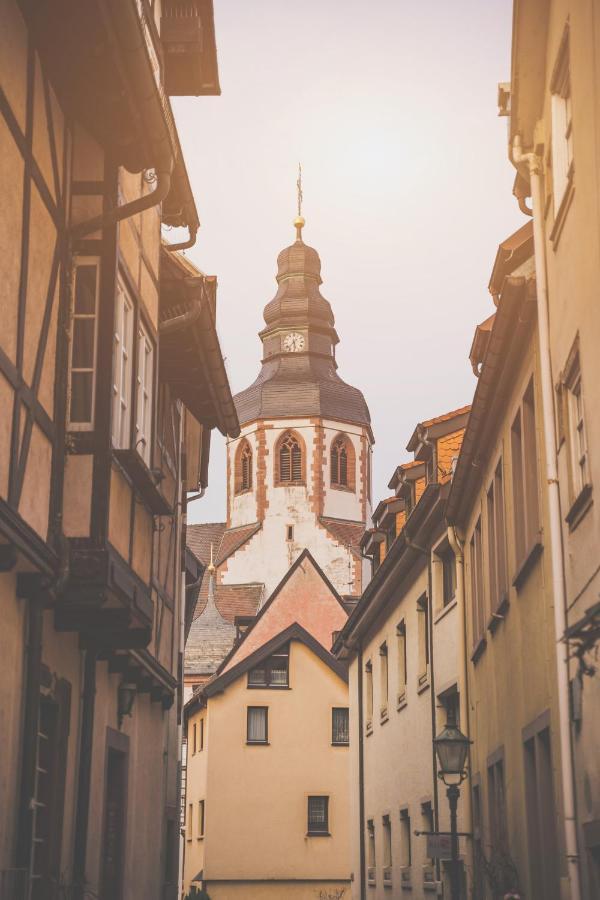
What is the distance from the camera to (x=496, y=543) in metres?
15.5

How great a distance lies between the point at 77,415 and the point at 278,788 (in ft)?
110

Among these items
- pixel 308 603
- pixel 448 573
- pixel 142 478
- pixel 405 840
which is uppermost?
pixel 308 603

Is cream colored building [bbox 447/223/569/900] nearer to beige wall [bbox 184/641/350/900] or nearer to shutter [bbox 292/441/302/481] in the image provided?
beige wall [bbox 184/641/350/900]

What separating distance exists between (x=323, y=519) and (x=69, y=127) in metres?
72.4

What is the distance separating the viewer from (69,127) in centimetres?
1089

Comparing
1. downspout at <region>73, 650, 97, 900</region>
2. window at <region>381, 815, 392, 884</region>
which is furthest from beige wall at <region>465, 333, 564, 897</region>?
window at <region>381, 815, 392, 884</region>

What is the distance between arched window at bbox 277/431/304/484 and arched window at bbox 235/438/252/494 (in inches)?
77.0

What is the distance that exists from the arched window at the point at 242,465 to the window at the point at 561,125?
74.0 meters

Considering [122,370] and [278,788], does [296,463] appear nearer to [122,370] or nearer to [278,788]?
[278,788]

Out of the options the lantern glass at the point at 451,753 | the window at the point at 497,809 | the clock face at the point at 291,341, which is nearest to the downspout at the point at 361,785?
the window at the point at 497,809

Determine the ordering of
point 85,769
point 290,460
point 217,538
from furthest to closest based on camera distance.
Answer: point 217,538, point 290,460, point 85,769

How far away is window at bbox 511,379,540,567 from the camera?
1295cm

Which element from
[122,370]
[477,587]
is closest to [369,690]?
[477,587]

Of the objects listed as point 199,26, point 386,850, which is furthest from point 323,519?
point 199,26
